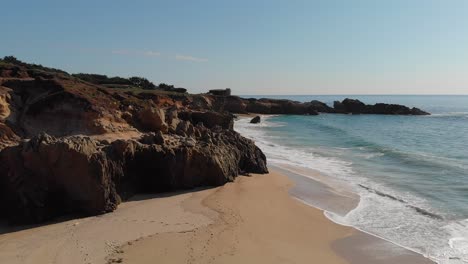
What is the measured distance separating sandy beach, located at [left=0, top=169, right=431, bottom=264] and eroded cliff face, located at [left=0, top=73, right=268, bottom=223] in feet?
2.25

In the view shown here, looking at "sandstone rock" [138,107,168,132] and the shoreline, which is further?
"sandstone rock" [138,107,168,132]

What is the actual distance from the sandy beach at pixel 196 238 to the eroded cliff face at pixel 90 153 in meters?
0.69

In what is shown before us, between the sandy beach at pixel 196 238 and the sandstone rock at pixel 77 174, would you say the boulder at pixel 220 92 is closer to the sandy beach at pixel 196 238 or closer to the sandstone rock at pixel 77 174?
the sandstone rock at pixel 77 174

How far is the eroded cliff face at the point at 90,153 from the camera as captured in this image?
11898 mm

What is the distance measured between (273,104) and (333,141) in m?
53.9

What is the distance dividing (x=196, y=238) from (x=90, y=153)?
151 inches

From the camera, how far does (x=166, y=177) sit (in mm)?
15047

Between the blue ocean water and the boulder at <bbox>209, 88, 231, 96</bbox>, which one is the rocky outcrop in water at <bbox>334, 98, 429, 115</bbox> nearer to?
A: the boulder at <bbox>209, 88, 231, 96</bbox>

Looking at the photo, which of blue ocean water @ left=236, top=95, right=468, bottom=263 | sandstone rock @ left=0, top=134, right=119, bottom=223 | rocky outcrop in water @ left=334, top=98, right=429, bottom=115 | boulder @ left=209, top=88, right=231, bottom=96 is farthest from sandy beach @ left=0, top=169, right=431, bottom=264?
rocky outcrop in water @ left=334, top=98, right=429, bottom=115

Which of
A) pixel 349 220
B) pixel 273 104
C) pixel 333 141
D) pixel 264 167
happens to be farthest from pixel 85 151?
pixel 273 104

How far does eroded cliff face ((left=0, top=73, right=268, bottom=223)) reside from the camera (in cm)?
1190

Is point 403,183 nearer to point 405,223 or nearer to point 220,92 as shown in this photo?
point 405,223

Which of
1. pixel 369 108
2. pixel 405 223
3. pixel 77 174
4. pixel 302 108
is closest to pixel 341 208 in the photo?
pixel 405 223

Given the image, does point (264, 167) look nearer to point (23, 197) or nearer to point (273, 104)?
point (23, 197)
